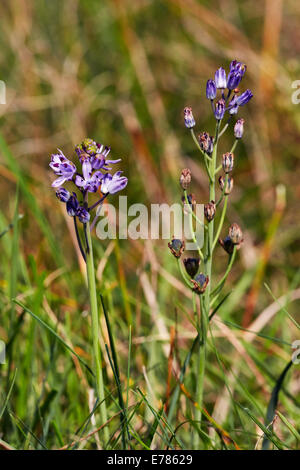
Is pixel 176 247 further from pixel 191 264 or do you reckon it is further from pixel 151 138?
pixel 151 138

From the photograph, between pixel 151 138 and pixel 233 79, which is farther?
pixel 151 138

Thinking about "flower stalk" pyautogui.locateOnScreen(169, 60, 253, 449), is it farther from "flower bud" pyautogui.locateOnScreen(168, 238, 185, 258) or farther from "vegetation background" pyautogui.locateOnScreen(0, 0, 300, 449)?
"vegetation background" pyautogui.locateOnScreen(0, 0, 300, 449)

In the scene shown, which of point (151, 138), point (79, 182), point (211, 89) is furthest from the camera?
point (151, 138)

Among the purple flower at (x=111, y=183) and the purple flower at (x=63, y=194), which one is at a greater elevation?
the purple flower at (x=111, y=183)

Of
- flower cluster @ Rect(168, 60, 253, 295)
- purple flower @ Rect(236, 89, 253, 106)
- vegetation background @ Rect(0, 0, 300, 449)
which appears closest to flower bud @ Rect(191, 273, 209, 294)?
flower cluster @ Rect(168, 60, 253, 295)

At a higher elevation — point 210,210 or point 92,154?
point 92,154

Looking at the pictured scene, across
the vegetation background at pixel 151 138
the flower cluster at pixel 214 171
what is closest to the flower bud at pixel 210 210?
the flower cluster at pixel 214 171

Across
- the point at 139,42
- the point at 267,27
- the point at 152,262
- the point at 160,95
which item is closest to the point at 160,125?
the point at 160,95

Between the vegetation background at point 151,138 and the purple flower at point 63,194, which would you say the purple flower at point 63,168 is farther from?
the vegetation background at point 151,138

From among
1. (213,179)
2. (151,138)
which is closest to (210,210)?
(213,179)

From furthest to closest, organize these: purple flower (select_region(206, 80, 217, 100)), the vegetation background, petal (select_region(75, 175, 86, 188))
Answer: the vegetation background
purple flower (select_region(206, 80, 217, 100))
petal (select_region(75, 175, 86, 188))
